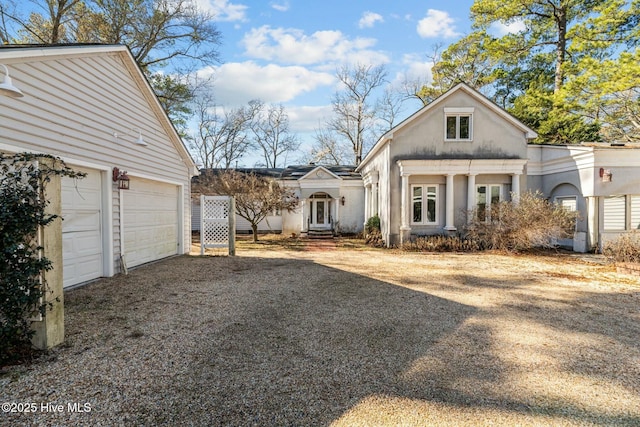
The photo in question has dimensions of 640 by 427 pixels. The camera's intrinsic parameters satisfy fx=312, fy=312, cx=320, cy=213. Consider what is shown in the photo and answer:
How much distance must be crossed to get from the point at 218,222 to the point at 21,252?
8.42 m

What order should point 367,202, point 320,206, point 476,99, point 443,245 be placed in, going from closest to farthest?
point 443,245 → point 476,99 → point 367,202 → point 320,206

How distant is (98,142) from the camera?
6.79 metres

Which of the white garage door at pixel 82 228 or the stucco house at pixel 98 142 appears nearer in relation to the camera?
the stucco house at pixel 98 142

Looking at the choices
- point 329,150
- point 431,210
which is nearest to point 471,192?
point 431,210

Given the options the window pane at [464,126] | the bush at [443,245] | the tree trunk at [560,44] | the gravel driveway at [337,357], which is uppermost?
the tree trunk at [560,44]

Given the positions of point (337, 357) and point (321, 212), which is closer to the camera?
point (337, 357)

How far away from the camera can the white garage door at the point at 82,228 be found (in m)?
5.98

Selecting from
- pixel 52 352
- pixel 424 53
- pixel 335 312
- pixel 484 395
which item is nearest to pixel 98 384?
pixel 52 352

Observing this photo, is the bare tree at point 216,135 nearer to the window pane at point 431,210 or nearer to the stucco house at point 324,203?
the stucco house at point 324,203

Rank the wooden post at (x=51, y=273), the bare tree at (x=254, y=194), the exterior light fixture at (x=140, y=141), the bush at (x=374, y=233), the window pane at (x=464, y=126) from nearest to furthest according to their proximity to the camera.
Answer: the wooden post at (x=51, y=273)
the exterior light fixture at (x=140, y=141)
the window pane at (x=464, y=126)
the bush at (x=374, y=233)
the bare tree at (x=254, y=194)

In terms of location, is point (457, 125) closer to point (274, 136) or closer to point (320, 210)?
point (320, 210)

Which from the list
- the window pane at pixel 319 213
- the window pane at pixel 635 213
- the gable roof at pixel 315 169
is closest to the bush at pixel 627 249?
the window pane at pixel 635 213

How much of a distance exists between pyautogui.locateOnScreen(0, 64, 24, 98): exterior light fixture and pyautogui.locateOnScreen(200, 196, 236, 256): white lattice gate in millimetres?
6739

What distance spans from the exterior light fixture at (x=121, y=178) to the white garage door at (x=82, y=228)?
340 mm
